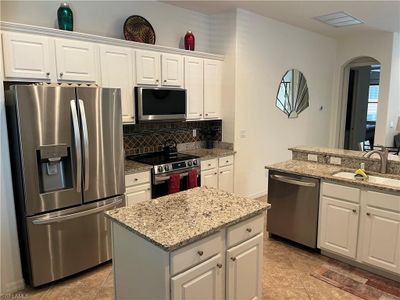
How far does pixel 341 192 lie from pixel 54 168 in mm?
2691

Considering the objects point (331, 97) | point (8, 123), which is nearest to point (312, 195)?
point (8, 123)

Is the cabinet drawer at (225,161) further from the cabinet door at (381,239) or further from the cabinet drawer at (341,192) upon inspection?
the cabinet door at (381,239)

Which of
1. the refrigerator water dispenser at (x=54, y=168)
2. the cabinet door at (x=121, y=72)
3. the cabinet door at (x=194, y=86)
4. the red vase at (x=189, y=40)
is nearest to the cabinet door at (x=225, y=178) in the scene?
the cabinet door at (x=194, y=86)

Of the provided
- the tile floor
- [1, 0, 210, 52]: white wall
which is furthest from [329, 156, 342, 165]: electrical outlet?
[1, 0, 210, 52]: white wall

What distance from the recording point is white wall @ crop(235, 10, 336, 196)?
15.3 ft

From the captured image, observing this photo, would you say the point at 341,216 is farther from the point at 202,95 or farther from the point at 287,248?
the point at 202,95

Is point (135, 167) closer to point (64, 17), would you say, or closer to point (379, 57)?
point (64, 17)

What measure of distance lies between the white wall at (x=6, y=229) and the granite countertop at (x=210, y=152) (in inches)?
88.4

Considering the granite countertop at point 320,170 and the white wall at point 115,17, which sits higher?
the white wall at point 115,17

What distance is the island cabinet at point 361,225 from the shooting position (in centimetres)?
272

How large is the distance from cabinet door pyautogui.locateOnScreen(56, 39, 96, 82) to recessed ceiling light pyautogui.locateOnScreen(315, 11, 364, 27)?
3667mm

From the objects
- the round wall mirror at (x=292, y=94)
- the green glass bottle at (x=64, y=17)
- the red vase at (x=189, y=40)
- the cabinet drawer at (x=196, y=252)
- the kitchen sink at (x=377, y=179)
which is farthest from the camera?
the round wall mirror at (x=292, y=94)

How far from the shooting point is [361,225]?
9.48ft

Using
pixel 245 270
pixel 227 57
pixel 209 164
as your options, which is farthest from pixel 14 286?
pixel 227 57
